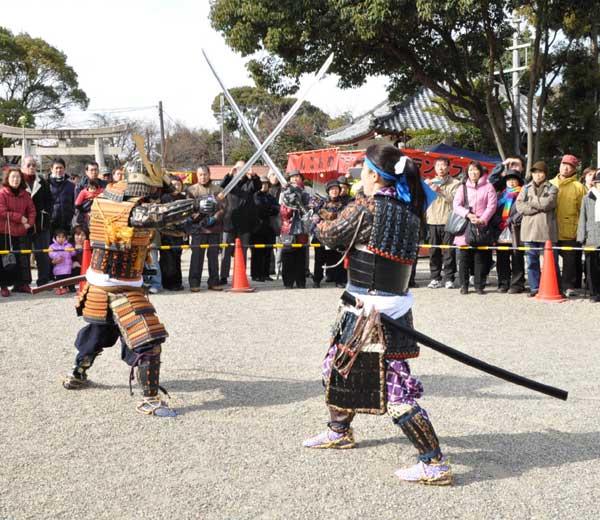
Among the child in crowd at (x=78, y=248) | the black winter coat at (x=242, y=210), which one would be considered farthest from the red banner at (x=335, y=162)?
the child in crowd at (x=78, y=248)

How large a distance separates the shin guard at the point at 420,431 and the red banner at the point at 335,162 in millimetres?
10587

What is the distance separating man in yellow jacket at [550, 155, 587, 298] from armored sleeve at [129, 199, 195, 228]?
604 cm

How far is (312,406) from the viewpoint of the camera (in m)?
4.65

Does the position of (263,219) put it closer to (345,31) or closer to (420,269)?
(420,269)

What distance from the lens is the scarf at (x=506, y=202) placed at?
9359 mm

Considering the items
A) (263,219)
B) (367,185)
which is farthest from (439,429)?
(263,219)

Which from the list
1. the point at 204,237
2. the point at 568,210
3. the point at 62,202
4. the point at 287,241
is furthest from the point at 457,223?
the point at 62,202

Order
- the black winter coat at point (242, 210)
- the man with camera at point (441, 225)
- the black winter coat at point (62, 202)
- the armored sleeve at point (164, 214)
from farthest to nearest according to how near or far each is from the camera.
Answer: the black winter coat at point (242, 210), the black winter coat at point (62, 202), the man with camera at point (441, 225), the armored sleeve at point (164, 214)

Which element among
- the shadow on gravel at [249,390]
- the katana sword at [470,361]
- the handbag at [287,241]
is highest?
the handbag at [287,241]

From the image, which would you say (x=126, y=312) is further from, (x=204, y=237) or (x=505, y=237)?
(x=505, y=237)

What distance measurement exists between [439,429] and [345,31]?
432 inches

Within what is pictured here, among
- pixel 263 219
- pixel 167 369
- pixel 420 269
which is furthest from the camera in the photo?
pixel 420 269

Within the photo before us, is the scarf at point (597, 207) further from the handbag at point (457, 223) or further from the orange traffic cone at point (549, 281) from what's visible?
the handbag at point (457, 223)

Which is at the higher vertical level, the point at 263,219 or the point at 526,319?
the point at 263,219
